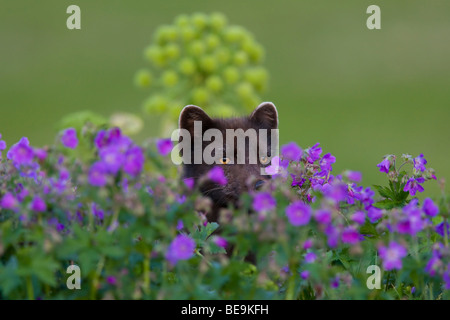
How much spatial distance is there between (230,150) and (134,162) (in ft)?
6.80

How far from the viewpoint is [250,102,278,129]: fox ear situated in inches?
193

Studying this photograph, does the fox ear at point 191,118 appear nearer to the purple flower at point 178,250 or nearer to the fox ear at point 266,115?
the fox ear at point 266,115

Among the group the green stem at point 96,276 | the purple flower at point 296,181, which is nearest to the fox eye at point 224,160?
the purple flower at point 296,181

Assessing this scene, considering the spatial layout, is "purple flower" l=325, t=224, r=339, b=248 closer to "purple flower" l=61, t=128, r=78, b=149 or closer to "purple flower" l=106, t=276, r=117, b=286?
"purple flower" l=106, t=276, r=117, b=286

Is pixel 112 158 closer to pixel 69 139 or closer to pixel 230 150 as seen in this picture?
pixel 69 139

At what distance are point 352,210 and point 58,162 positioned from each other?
147cm

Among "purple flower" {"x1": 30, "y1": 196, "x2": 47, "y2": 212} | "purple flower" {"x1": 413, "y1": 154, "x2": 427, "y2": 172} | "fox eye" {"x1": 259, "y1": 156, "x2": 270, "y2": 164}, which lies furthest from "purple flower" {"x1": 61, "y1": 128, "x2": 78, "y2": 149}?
"fox eye" {"x1": 259, "y1": 156, "x2": 270, "y2": 164}

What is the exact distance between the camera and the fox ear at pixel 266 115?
16.1ft

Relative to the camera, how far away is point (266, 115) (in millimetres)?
4941

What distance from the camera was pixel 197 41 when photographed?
9.67 meters

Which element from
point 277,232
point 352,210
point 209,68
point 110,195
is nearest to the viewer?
point 277,232

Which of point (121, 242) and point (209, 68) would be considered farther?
point (209, 68)
